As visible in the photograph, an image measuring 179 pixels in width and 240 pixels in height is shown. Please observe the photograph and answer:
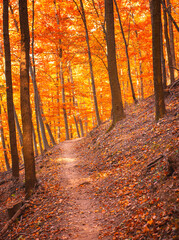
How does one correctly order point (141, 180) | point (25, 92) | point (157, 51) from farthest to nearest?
1. point (157, 51)
2. point (25, 92)
3. point (141, 180)

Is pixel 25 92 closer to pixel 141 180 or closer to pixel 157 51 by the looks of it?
pixel 141 180

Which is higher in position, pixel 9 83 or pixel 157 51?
pixel 157 51

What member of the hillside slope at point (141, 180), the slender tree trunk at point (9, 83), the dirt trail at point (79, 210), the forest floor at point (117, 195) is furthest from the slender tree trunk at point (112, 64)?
the slender tree trunk at point (9, 83)

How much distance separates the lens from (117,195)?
19.9 ft

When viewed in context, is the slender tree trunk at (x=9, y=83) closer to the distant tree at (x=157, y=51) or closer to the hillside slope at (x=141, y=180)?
the hillside slope at (x=141, y=180)

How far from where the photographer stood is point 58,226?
5457 millimetres

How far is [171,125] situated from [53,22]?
15116 mm

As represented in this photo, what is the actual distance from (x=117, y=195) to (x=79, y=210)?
134 cm

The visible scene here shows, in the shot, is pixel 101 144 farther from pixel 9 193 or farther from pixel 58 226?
pixel 58 226

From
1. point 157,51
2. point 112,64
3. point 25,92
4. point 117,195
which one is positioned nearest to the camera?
point 117,195

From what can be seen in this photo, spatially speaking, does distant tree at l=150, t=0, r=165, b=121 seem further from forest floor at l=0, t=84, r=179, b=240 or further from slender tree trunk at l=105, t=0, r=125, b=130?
slender tree trunk at l=105, t=0, r=125, b=130

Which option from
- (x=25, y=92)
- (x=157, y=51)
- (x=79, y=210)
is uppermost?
(x=157, y=51)

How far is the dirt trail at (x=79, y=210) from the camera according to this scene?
16.2 ft

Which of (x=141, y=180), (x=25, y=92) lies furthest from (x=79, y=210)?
(x=25, y=92)
